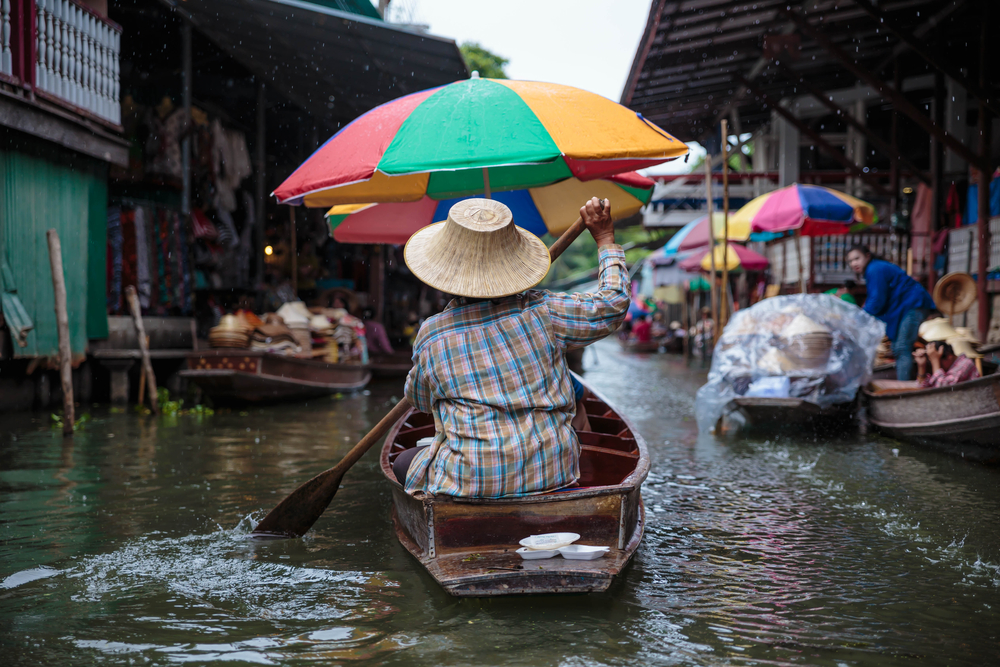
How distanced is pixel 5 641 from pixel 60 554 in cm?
114

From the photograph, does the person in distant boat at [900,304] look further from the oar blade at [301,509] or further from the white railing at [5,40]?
the white railing at [5,40]

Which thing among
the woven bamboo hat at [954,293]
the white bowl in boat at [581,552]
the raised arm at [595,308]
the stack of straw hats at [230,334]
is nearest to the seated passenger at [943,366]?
the woven bamboo hat at [954,293]

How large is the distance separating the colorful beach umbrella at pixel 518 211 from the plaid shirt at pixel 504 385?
2.44 m

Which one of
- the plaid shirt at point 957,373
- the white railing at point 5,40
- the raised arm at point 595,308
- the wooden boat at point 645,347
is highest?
the white railing at point 5,40

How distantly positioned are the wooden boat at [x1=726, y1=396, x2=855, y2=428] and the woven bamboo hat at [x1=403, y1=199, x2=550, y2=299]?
167 inches

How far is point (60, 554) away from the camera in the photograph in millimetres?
3861

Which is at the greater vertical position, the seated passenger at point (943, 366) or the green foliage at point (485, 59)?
the green foliage at point (485, 59)

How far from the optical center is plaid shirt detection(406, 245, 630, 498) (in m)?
3.09

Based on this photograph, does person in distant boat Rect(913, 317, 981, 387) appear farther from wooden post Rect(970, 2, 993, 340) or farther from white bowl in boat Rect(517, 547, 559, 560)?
white bowl in boat Rect(517, 547, 559, 560)

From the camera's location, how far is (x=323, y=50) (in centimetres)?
1077

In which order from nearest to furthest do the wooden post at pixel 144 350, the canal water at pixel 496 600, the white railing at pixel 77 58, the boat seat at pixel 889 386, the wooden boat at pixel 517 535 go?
the canal water at pixel 496 600 < the wooden boat at pixel 517 535 < the boat seat at pixel 889 386 < the white railing at pixel 77 58 < the wooden post at pixel 144 350

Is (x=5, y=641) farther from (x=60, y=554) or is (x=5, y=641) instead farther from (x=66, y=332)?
(x=66, y=332)

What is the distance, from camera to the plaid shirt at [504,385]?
3.09 metres

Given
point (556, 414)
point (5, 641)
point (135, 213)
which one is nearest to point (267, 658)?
point (5, 641)
